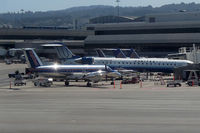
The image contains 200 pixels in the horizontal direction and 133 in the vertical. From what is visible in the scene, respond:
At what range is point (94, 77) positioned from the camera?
5725 centimetres

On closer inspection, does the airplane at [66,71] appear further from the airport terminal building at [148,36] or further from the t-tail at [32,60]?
the airport terminal building at [148,36]

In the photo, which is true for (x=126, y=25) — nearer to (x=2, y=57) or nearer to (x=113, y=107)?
(x=2, y=57)

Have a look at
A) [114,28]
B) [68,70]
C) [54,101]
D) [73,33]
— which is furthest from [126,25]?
[54,101]

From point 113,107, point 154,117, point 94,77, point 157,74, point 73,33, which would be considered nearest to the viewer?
point 154,117

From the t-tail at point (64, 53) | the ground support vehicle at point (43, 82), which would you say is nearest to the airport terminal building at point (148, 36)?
the t-tail at point (64, 53)

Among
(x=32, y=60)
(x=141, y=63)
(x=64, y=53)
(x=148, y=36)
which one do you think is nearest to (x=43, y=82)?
(x=32, y=60)

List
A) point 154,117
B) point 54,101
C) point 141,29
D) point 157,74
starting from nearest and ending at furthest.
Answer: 1. point 154,117
2. point 54,101
3. point 157,74
4. point 141,29

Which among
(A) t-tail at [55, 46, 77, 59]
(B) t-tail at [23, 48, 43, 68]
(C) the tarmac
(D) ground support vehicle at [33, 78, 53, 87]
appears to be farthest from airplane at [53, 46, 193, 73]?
(C) the tarmac

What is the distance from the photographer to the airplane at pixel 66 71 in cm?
5709

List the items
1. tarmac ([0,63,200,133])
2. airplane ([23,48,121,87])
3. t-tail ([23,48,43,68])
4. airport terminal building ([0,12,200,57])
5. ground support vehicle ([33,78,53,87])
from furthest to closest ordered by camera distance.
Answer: airport terminal building ([0,12,200,57]) < t-tail ([23,48,43,68]) < airplane ([23,48,121,87]) < ground support vehicle ([33,78,53,87]) < tarmac ([0,63,200,133])

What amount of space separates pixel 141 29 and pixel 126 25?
5347mm

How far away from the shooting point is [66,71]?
5847 cm

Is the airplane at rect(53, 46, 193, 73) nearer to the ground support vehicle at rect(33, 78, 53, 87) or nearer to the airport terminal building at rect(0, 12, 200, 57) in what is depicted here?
the ground support vehicle at rect(33, 78, 53, 87)

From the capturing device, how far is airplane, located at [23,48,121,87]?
187 ft
